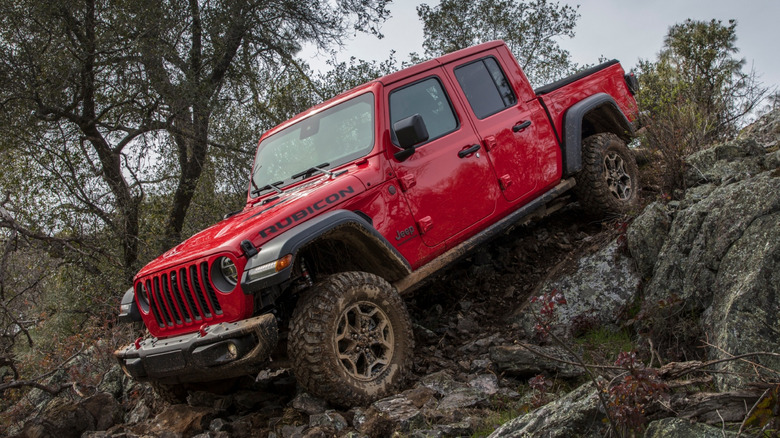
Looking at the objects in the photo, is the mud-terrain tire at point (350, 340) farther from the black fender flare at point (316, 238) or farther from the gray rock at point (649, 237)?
the gray rock at point (649, 237)

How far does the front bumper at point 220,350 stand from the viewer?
3348 mm

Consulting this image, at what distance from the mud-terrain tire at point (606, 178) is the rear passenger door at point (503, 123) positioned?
0.49 metres

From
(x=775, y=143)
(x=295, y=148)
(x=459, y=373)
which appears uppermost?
(x=295, y=148)

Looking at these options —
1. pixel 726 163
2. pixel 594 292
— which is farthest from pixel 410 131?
pixel 726 163

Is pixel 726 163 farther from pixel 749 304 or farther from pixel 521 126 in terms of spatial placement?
pixel 749 304

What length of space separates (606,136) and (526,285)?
1.63m

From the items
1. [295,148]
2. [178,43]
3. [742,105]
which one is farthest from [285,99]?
[742,105]

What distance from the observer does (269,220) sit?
3.69 metres

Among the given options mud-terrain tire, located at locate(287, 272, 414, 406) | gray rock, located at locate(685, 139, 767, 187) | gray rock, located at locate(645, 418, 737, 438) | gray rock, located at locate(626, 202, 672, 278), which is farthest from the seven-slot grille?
gray rock, located at locate(685, 139, 767, 187)

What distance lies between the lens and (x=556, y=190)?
545 centimetres

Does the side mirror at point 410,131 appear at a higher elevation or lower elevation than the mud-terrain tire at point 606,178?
higher

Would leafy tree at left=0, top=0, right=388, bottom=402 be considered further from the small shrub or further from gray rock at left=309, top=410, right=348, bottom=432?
the small shrub

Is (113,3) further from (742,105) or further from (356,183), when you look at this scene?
(742,105)

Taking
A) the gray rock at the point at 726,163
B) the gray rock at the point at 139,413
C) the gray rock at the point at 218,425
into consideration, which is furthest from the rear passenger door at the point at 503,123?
the gray rock at the point at 139,413
